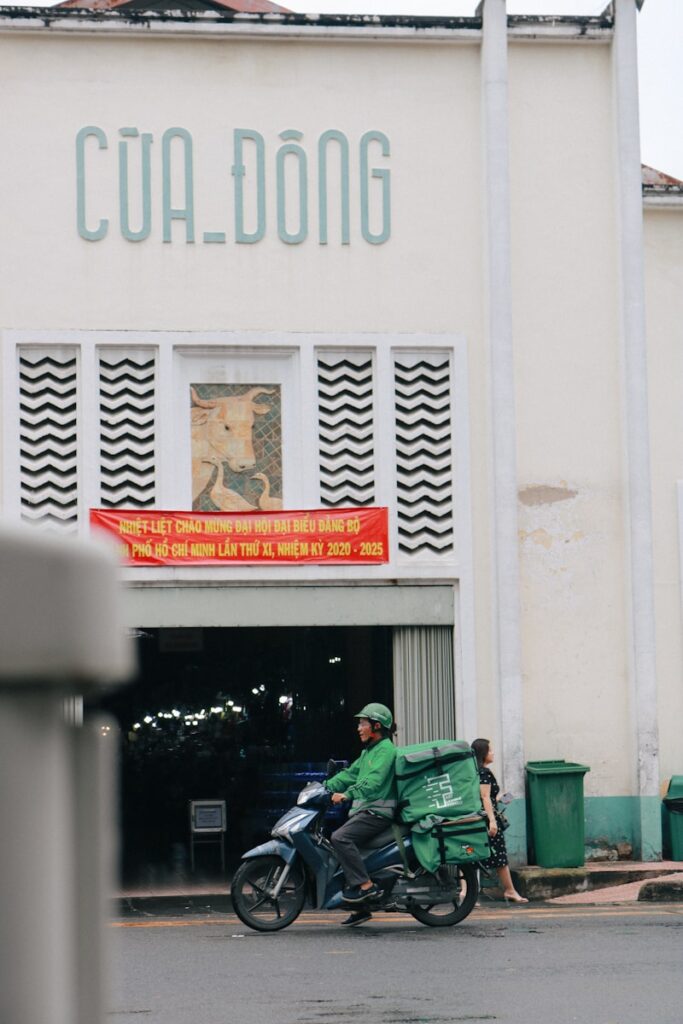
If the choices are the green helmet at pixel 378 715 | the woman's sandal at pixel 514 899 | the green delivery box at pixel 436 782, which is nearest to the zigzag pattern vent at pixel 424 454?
the woman's sandal at pixel 514 899

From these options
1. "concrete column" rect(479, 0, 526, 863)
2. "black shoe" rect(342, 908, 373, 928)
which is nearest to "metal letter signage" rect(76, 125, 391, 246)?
"concrete column" rect(479, 0, 526, 863)

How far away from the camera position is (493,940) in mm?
11945

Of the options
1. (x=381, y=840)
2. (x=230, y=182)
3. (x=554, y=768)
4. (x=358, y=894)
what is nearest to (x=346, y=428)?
(x=230, y=182)

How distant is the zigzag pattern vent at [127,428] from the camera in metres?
16.5

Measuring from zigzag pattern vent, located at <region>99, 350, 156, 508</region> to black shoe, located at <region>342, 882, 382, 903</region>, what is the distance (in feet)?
17.2

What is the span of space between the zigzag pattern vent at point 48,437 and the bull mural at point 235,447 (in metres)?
1.19

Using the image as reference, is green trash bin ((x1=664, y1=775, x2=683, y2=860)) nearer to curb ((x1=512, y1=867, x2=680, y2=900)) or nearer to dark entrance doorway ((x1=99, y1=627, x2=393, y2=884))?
curb ((x1=512, y1=867, x2=680, y2=900))

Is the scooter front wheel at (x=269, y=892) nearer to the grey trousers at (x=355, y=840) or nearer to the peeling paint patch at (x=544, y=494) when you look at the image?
the grey trousers at (x=355, y=840)

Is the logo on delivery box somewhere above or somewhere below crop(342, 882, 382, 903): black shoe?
above

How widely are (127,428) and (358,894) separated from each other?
5.96 meters

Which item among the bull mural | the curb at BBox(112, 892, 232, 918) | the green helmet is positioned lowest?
the curb at BBox(112, 892, 232, 918)

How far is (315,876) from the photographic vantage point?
12.6 meters

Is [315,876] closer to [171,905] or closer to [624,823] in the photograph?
[171,905]

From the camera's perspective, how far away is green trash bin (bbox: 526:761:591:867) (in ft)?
52.3
